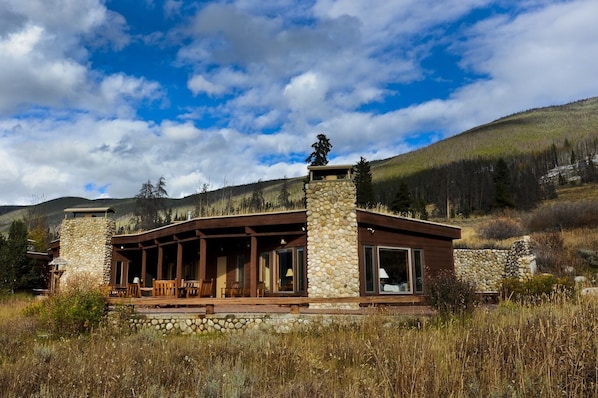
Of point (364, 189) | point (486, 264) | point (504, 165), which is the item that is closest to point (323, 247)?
point (486, 264)

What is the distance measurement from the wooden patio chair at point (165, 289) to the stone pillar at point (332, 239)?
4775 mm

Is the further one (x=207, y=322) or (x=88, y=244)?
(x=88, y=244)

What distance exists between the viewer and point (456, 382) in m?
4.16

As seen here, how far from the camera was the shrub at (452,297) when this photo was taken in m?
7.95

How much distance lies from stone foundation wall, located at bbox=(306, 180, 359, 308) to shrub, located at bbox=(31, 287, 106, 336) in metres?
6.16

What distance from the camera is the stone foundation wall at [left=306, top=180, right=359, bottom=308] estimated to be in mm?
13430

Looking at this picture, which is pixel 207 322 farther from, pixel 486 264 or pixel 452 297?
pixel 486 264

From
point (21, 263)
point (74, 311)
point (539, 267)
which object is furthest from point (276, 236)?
point (21, 263)

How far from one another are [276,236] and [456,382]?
11406 mm

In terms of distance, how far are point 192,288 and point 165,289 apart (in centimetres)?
90

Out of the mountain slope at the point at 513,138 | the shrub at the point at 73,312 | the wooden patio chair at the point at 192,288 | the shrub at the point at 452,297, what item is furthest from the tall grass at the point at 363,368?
the mountain slope at the point at 513,138

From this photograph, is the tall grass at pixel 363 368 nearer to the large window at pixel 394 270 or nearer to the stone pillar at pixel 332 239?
the stone pillar at pixel 332 239

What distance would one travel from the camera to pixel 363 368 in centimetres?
506

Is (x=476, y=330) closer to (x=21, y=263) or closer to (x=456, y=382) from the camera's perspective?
(x=456, y=382)
